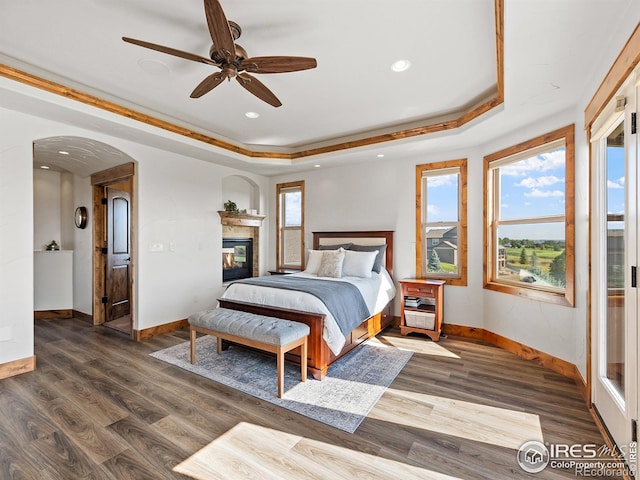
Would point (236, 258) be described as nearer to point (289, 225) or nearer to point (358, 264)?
point (289, 225)

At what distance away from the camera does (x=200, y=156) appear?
15.2 feet

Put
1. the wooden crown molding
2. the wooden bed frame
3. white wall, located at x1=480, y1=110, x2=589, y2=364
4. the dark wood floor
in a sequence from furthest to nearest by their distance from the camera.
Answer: the wooden bed frame < white wall, located at x1=480, y1=110, x2=589, y2=364 < the wooden crown molding < the dark wood floor

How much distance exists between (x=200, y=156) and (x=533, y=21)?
4.20 m

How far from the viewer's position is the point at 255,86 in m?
2.52

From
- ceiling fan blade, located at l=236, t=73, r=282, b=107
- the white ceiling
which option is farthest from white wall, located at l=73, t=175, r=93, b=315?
ceiling fan blade, located at l=236, t=73, r=282, b=107

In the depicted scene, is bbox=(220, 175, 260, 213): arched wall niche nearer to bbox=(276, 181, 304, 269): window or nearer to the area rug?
bbox=(276, 181, 304, 269): window

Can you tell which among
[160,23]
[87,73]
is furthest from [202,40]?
[87,73]

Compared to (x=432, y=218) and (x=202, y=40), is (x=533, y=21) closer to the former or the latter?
(x=202, y=40)

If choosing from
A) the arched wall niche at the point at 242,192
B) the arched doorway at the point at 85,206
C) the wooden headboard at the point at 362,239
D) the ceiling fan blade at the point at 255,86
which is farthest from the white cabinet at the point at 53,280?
the ceiling fan blade at the point at 255,86

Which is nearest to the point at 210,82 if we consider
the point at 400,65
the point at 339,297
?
the point at 400,65

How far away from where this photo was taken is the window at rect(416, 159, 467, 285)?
167 inches

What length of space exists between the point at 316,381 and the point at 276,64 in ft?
8.80

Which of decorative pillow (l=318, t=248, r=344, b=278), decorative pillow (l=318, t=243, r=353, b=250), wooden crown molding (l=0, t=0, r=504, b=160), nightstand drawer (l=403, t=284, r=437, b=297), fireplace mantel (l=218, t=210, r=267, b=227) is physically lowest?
nightstand drawer (l=403, t=284, r=437, b=297)

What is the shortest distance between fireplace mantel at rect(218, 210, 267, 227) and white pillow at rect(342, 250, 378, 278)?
2121 mm
